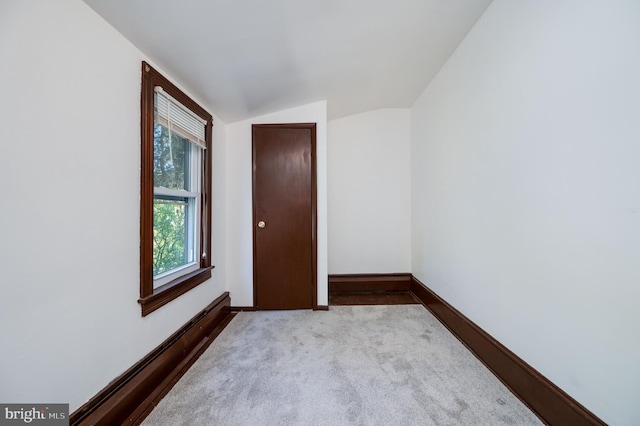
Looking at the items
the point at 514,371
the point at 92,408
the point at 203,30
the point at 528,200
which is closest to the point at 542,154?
the point at 528,200

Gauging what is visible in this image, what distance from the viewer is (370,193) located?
347 cm

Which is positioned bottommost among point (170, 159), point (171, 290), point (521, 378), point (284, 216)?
point (521, 378)

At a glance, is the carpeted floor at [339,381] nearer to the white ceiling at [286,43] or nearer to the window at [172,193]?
the window at [172,193]

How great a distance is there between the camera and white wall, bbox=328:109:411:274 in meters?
3.44

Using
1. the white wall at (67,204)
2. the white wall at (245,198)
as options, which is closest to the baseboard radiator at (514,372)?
the white wall at (245,198)

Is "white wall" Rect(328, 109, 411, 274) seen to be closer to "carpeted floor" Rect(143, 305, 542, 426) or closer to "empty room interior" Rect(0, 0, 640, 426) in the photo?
"empty room interior" Rect(0, 0, 640, 426)

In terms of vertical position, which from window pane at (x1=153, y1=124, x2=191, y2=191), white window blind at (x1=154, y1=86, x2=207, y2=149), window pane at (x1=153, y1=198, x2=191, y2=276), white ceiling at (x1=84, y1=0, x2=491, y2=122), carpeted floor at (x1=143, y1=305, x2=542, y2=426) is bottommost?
carpeted floor at (x1=143, y1=305, x2=542, y2=426)

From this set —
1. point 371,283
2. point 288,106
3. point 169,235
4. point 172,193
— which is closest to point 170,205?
point 172,193

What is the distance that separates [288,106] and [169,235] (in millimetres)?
1844

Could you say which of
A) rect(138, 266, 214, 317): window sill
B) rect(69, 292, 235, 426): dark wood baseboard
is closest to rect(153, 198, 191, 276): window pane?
rect(138, 266, 214, 317): window sill

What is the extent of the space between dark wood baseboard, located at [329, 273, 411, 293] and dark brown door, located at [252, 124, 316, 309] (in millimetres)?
716

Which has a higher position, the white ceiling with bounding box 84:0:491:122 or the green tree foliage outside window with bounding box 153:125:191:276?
the white ceiling with bounding box 84:0:491:122

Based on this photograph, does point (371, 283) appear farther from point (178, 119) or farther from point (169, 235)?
point (178, 119)

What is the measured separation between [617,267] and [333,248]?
8.92 feet
